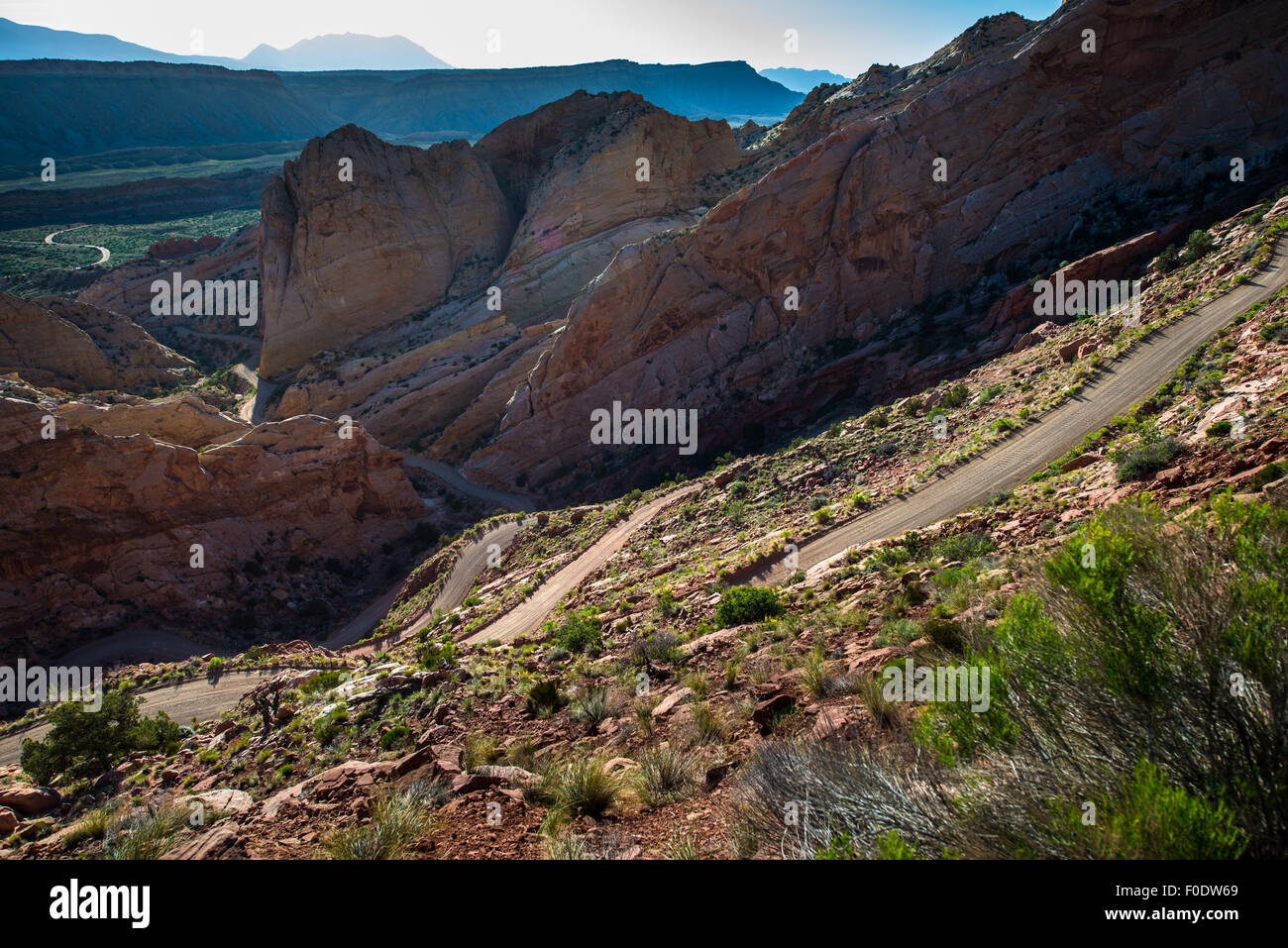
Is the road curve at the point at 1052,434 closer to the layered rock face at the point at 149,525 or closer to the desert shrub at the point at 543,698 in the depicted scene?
the desert shrub at the point at 543,698

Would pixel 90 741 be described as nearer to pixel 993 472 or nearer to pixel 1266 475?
pixel 1266 475

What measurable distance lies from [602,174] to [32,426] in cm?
4191

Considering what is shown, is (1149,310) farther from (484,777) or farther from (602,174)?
(602,174)

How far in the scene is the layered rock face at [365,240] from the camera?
50.5 meters

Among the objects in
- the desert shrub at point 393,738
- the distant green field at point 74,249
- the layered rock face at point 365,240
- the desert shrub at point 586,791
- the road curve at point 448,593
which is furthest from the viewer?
the distant green field at point 74,249

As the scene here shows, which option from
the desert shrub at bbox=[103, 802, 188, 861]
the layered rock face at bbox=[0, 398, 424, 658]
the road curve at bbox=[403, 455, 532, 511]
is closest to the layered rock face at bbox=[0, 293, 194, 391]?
the layered rock face at bbox=[0, 398, 424, 658]

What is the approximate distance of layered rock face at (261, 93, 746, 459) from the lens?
137 ft

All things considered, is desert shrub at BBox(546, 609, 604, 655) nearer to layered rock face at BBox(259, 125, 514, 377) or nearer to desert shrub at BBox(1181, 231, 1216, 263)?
desert shrub at BBox(1181, 231, 1216, 263)

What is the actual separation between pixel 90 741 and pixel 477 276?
4833cm

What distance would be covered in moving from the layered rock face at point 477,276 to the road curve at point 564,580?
66.8 feet

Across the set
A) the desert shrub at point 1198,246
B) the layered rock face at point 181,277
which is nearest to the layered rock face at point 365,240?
the layered rock face at point 181,277

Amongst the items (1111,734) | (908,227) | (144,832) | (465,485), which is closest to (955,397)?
(908,227)

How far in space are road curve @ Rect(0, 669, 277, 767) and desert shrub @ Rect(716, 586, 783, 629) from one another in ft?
44.4

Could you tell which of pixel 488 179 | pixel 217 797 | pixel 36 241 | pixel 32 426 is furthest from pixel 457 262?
pixel 36 241
